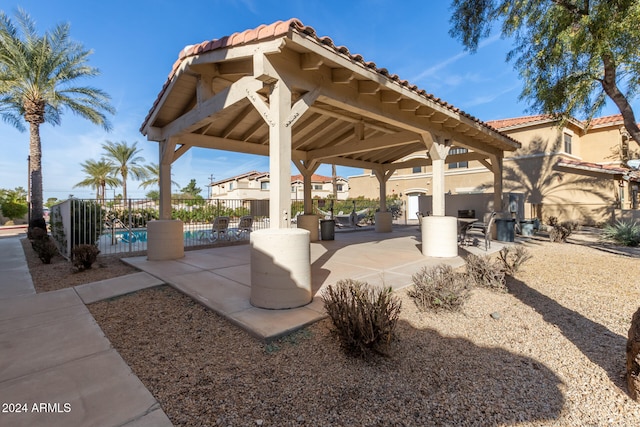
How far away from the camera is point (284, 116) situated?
12.8 ft

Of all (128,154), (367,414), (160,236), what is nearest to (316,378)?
(367,414)

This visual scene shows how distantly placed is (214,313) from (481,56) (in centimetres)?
1015

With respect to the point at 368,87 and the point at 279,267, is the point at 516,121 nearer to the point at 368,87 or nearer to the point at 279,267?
the point at 368,87

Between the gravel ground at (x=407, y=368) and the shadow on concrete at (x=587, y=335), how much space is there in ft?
0.05

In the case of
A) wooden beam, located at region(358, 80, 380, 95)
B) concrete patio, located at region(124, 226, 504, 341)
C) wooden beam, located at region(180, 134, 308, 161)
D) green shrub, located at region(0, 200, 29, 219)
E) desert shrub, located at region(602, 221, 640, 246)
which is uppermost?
wooden beam, located at region(358, 80, 380, 95)

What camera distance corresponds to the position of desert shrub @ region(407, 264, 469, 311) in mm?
3838

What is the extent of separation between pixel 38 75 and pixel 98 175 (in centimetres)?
2142

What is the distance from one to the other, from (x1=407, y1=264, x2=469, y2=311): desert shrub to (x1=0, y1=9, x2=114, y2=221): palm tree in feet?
51.8

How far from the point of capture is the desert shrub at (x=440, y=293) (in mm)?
3838

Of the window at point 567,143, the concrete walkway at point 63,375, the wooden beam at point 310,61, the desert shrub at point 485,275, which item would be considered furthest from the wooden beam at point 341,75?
the window at point 567,143

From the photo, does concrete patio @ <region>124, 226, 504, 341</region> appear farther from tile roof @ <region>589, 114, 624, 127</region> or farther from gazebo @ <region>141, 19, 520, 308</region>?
tile roof @ <region>589, 114, 624, 127</region>

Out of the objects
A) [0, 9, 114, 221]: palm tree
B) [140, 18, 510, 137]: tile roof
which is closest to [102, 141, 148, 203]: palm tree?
[0, 9, 114, 221]: palm tree

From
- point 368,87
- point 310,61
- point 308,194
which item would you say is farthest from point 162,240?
point 368,87

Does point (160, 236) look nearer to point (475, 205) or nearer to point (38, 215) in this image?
point (38, 215)
